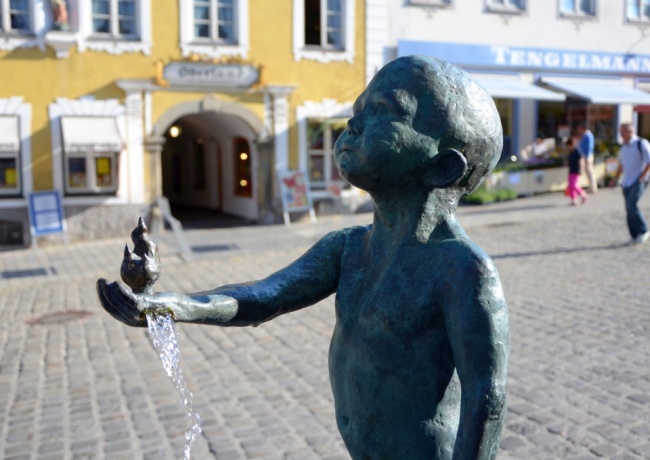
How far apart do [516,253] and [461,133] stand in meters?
9.62

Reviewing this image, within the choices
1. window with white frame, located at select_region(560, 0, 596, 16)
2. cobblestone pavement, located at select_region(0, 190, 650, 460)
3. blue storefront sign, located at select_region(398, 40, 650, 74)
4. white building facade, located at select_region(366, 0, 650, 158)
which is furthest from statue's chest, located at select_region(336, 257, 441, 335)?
window with white frame, located at select_region(560, 0, 596, 16)

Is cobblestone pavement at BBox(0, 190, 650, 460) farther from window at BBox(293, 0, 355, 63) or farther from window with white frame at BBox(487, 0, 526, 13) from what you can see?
window with white frame at BBox(487, 0, 526, 13)

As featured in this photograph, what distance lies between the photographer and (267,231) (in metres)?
15.3

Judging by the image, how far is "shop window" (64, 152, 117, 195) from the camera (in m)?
14.6

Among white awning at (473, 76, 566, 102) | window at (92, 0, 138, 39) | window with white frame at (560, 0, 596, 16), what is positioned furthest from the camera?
window with white frame at (560, 0, 596, 16)

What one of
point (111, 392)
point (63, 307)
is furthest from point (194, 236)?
point (111, 392)

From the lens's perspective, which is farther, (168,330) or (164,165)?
(164,165)

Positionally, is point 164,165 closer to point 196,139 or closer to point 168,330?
point 196,139

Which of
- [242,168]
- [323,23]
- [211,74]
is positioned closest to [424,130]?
[211,74]

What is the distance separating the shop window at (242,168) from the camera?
17719 millimetres

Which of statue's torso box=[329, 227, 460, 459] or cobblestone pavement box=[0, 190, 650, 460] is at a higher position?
statue's torso box=[329, 227, 460, 459]

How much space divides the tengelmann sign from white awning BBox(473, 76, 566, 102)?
19.1ft

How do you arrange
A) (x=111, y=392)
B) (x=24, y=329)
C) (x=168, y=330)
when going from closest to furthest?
(x=168, y=330)
(x=111, y=392)
(x=24, y=329)

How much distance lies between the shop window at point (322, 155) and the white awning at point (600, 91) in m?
6.56
